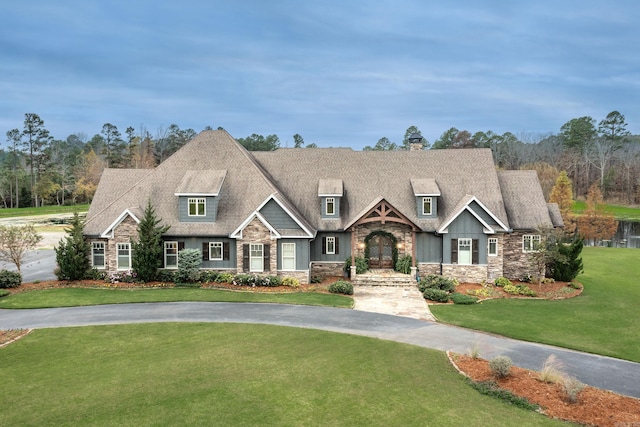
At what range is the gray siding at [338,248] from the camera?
98.7 ft

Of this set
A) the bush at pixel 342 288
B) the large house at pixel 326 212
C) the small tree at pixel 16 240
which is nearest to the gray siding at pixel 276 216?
the large house at pixel 326 212

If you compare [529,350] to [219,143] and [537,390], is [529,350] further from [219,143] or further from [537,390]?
[219,143]

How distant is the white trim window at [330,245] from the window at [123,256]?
43.5 feet

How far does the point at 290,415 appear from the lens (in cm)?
1070

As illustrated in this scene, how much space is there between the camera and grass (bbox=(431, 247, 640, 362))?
17.0 m

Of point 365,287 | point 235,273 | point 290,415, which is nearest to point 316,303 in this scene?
point 365,287

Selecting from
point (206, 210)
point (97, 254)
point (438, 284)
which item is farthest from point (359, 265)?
point (97, 254)

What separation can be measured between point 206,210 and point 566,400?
2309cm

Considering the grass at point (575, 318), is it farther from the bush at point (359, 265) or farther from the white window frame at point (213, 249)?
the white window frame at point (213, 249)

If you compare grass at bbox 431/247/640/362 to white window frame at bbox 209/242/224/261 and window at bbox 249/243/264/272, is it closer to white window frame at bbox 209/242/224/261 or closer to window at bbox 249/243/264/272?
window at bbox 249/243/264/272

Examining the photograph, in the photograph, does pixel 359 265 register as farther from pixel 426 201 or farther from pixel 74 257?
pixel 74 257

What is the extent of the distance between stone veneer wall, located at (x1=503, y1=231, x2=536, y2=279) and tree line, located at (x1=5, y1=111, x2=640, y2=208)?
2052 inches

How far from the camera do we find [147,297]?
23.6 m

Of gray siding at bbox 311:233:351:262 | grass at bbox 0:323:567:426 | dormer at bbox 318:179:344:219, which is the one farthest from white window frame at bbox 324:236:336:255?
grass at bbox 0:323:567:426
